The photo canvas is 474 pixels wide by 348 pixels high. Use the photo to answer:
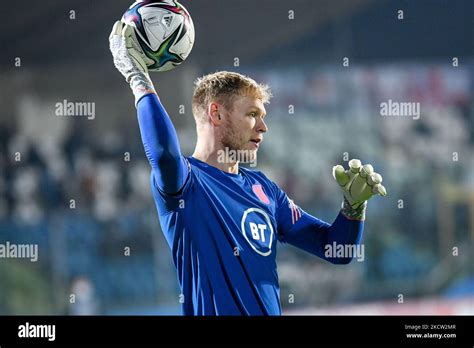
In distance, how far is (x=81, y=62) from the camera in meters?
11.0

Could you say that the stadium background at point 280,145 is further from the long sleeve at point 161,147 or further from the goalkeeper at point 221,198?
the long sleeve at point 161,147

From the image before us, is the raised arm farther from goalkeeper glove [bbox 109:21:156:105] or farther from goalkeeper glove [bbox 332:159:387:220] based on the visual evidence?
goalkeeper glove [bbox 332:159:387:220]

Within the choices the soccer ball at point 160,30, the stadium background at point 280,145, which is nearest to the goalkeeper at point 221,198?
the soccer ball at point 160,30

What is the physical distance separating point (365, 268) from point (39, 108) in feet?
14.1

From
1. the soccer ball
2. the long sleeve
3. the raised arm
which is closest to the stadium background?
the soccer ball

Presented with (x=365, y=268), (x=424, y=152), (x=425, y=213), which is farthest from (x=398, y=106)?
(x=365, y=268)

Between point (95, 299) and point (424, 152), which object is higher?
point (424, 152)

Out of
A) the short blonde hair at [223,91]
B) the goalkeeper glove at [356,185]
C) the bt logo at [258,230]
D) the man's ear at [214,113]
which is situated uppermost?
the short blonde hair at [223,91]

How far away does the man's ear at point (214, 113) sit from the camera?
434 centimetres

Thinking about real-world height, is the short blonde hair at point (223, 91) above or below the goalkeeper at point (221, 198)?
above

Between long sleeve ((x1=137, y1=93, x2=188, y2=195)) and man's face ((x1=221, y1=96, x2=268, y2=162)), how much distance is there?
16.6 inches

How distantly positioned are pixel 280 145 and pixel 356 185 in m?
6.25

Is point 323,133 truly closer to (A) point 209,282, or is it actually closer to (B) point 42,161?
(B) point 42,161

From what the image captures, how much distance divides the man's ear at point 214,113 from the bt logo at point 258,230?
0.47 m
